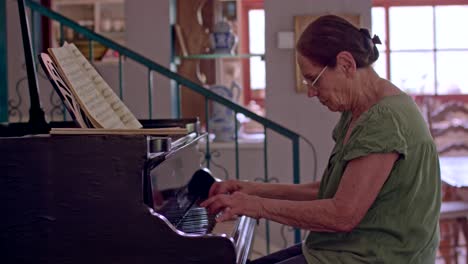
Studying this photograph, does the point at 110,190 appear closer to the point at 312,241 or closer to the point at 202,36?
the point at 312,241

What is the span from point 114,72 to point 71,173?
10.5ft

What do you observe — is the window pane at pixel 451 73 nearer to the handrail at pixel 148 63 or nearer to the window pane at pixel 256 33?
the window pane at pixel 256 33

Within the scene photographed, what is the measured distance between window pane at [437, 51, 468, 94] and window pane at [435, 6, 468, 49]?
4.9 inches

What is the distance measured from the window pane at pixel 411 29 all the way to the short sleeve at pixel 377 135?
6782mm

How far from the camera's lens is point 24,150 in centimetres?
158

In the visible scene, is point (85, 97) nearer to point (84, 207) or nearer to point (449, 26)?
point (84, 207)

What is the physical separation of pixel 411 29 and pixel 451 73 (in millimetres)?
738

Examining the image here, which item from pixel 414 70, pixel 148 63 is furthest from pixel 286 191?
pixel 414 70

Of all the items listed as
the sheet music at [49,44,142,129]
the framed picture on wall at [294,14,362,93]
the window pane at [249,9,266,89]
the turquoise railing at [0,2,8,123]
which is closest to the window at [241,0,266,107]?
the window pane at [249,9,266,89]

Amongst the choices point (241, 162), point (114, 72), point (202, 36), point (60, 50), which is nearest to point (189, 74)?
point (202, 36)

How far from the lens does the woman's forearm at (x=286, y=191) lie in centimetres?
226

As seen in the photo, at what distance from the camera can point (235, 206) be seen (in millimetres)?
1790

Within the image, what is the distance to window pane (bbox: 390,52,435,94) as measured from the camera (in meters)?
8.16

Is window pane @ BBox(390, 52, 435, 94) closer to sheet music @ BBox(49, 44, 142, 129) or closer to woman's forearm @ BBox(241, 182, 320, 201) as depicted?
woman's forearm @ BBox(241, 182, 320, 201)
